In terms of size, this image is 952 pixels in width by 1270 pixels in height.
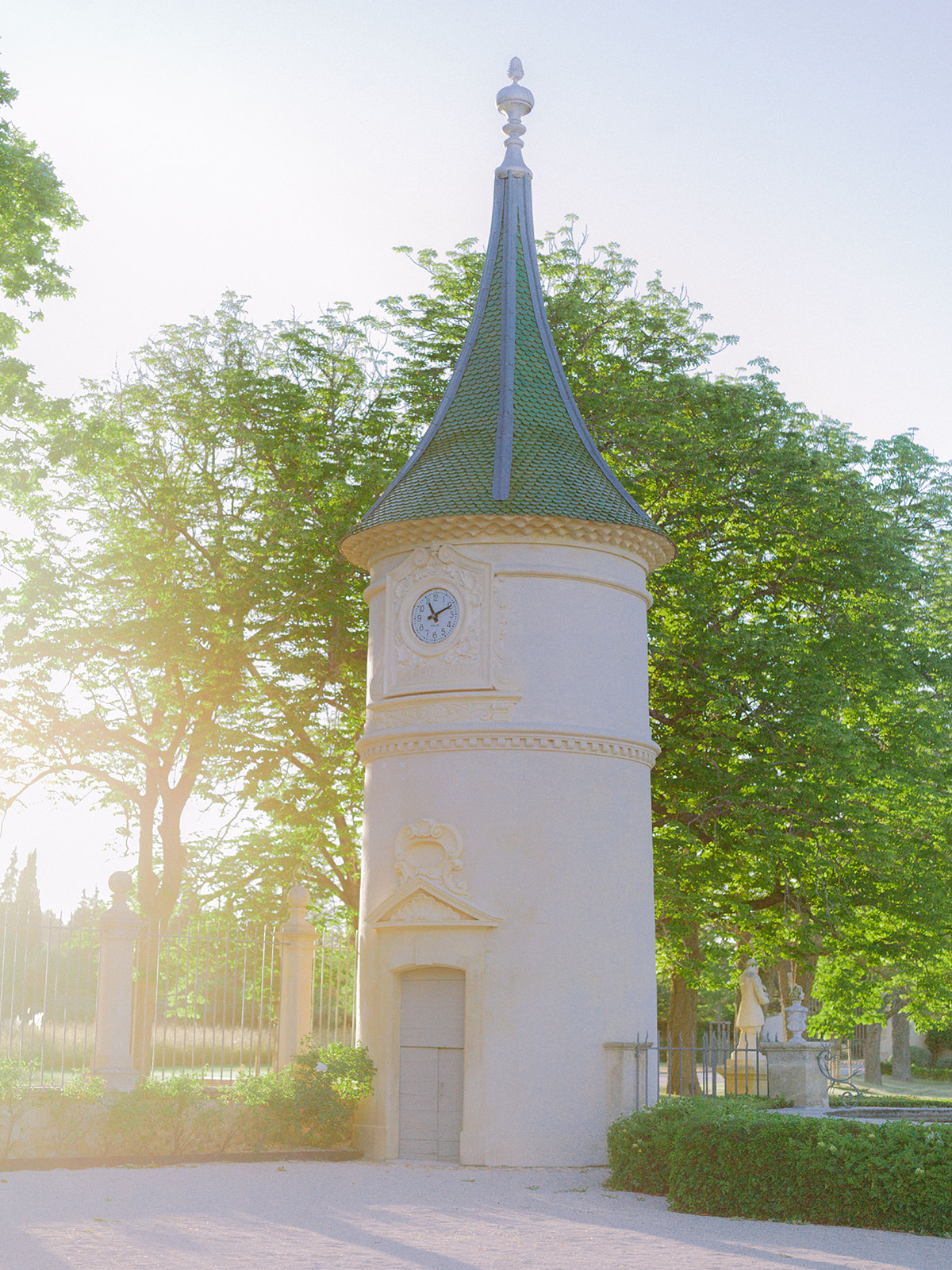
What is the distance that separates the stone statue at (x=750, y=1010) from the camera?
96.8 feet

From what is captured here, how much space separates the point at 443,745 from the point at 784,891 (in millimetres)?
11706

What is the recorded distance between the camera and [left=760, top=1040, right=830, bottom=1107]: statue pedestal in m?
Result: 21.1

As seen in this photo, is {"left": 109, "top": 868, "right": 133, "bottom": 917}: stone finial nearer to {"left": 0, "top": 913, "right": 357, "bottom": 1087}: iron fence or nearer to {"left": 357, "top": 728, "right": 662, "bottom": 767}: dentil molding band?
{"left": 0, "top": 913, "right": 357, "bottom": 1087}: iron fence

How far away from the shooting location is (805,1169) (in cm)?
1438

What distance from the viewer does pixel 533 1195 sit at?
53.4 feet

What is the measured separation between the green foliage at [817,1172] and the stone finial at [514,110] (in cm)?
1742

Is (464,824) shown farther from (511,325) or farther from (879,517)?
(879,517)

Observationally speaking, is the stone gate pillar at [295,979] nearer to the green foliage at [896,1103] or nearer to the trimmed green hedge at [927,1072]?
the green foliage at [896,1103]

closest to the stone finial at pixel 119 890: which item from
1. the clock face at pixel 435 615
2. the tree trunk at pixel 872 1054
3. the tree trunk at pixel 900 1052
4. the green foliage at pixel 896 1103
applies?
the clock face at pixel 435 615

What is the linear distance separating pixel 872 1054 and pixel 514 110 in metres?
30.3

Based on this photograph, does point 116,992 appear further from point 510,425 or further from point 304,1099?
point 510,425

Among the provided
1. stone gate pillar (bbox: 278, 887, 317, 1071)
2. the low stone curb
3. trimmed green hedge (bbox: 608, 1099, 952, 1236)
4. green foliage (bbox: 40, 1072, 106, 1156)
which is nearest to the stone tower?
the low stone curb

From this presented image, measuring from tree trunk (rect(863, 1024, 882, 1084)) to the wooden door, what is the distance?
25.4m

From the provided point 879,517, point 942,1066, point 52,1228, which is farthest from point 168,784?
point 942,1066
